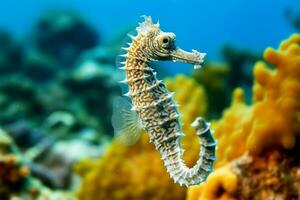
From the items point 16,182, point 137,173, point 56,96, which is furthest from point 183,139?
point 56,96

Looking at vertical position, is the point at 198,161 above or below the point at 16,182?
below

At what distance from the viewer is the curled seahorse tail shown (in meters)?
1.94

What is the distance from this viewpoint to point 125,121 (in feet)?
7.68

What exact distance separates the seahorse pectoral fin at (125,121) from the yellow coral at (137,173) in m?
2.44

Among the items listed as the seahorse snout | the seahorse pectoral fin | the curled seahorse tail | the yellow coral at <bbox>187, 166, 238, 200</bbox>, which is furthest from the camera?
the yellow coral at <bbox>187, 166, 238, 200</bbox>

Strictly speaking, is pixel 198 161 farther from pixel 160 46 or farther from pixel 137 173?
pixel 137 173

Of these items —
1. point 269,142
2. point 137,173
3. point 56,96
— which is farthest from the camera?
point 56,96

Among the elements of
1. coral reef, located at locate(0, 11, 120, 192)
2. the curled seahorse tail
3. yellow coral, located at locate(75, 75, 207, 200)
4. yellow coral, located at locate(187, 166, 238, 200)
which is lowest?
the curled seahorse tail

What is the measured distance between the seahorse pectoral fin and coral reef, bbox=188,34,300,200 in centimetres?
79

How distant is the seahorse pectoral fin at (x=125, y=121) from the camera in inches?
91.6

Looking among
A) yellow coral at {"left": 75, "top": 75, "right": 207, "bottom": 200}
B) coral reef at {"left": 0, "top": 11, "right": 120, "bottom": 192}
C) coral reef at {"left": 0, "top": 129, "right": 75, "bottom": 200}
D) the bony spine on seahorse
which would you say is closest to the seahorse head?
the bony spine on seahorse

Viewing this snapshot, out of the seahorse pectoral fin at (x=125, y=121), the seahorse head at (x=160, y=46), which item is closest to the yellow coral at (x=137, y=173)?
the seahorse pectoral fin at (x=125, y=121)

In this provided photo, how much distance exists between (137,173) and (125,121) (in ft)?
8.80

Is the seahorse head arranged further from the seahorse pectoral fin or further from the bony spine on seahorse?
the seahorse pectoral fin
